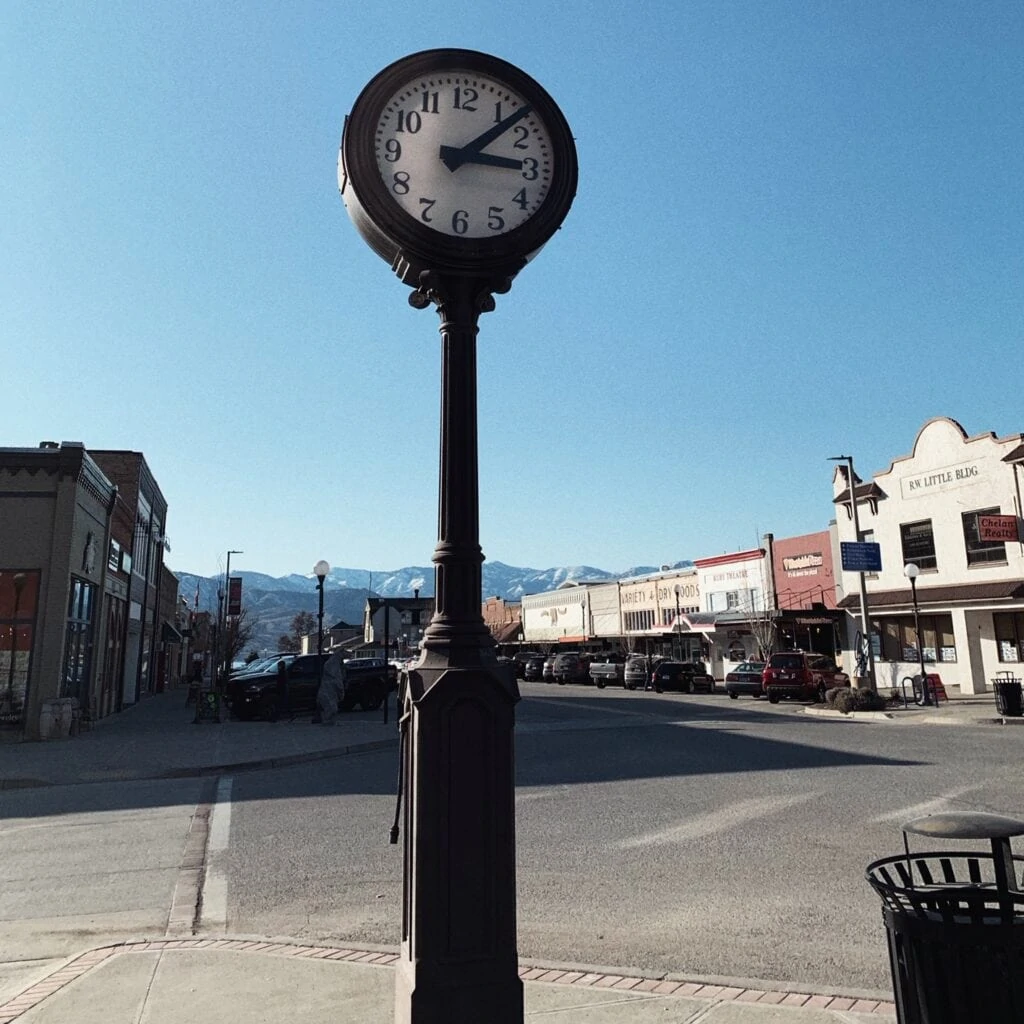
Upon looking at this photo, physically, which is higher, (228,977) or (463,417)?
(463,417)

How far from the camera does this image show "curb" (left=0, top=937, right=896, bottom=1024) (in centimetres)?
429

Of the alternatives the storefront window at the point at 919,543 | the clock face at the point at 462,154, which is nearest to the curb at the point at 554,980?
the clock face at the point at 462,154

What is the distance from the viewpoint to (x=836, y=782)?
11.4 m

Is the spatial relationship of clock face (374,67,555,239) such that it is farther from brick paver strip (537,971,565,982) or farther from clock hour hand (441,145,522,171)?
brick paver strip (537,971,565,982)

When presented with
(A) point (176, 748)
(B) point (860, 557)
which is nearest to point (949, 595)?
(B) point (860, 557)

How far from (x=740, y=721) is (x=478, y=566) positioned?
19177mm

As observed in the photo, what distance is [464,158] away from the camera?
4.18 m

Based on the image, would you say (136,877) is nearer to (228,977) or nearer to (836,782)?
(228,977)

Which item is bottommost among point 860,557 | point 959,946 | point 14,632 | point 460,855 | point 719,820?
point 719,820

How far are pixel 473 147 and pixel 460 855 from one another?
10.4ft

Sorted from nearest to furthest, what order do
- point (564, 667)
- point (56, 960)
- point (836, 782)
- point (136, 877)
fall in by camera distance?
point (56, 960)
point (136, 877)
point (836, 782)
point (564, 667)

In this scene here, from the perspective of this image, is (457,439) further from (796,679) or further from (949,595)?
(949,595)

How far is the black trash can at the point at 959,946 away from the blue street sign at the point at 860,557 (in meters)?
25.2

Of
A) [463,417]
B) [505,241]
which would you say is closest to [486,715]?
[463,417]
